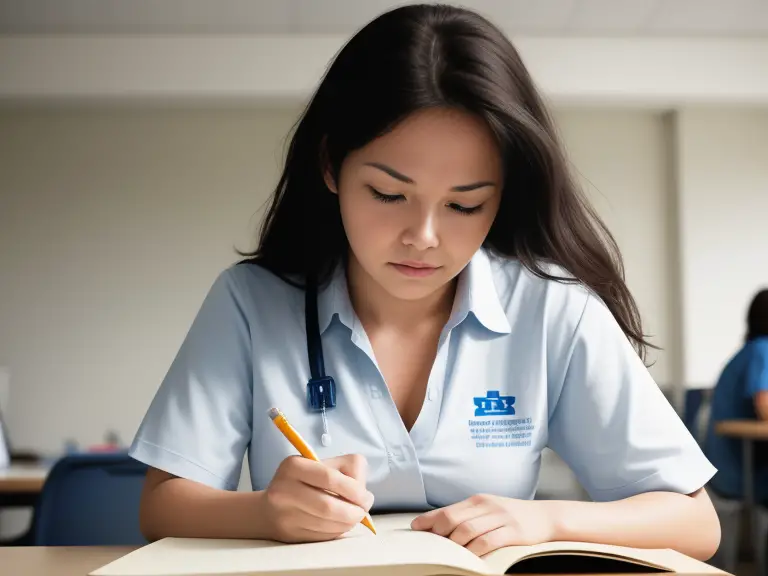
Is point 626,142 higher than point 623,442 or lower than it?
higher

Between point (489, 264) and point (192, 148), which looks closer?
point (489, 264)

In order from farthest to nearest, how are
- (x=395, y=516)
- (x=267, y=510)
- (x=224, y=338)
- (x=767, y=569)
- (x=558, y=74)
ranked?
(x=558, y=74)
(x=767, y=569)
(x=224, y=338)
(x=395, y=516)
(x=267, y=510)

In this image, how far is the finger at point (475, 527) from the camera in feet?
2.67

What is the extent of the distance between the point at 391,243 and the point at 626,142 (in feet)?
19.2

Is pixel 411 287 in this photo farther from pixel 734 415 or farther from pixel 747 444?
pixel 734 415

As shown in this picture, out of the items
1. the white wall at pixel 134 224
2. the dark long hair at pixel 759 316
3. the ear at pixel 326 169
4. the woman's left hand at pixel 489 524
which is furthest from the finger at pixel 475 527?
the white wall at pixel 134 224

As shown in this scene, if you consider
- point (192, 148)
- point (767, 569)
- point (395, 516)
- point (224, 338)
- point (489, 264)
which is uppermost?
point (192, 148)

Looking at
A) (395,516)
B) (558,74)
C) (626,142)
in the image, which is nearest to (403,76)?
(395,516)

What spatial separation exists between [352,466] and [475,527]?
0.13 metres

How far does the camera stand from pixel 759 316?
388 centimetres

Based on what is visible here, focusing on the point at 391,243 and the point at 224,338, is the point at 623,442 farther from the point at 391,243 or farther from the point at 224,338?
the point at 224,338

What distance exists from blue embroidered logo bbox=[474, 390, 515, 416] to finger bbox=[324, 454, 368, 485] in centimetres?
31

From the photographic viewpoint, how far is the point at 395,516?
103cm

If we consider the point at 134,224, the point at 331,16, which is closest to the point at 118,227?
the point at 134,224
